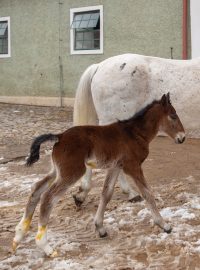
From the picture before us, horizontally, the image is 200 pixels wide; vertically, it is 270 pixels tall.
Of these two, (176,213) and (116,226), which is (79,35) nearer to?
(176,213)

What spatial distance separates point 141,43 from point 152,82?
898 centimetres

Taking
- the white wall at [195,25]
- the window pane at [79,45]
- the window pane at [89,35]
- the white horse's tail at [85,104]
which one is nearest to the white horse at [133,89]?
the white horse's tail at [85,104]

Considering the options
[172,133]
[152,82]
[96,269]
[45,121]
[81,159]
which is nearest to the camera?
[96,269]

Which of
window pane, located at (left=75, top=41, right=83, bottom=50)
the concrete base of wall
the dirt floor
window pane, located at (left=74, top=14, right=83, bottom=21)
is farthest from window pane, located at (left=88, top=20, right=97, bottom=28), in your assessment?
the dirt floor

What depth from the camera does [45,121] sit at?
43.1 ft

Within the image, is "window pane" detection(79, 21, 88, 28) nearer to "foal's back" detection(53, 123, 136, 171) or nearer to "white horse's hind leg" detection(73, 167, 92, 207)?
"white horse's hind leg" detection(73, 167, 92, 207)

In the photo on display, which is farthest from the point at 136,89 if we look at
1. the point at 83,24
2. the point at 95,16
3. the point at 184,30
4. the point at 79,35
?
the point at 79,35

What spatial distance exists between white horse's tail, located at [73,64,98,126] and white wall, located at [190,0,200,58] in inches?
279

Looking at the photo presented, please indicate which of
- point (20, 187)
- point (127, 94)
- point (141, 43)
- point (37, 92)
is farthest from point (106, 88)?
point (37, 92)

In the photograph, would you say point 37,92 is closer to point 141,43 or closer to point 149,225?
point 141,43

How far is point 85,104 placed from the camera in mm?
6340

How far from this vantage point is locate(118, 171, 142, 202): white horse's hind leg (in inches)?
227

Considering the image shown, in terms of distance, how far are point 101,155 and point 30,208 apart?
2.75 feet

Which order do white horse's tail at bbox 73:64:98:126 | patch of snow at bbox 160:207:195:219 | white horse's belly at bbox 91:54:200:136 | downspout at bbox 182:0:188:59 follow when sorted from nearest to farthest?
patch of snow at bbox 160:207:195:219, white horse's belly at bbox 91:54:200:136, white horse's tail at bbox 73:64:98:126, downspout at bbox 182:0:188:59
